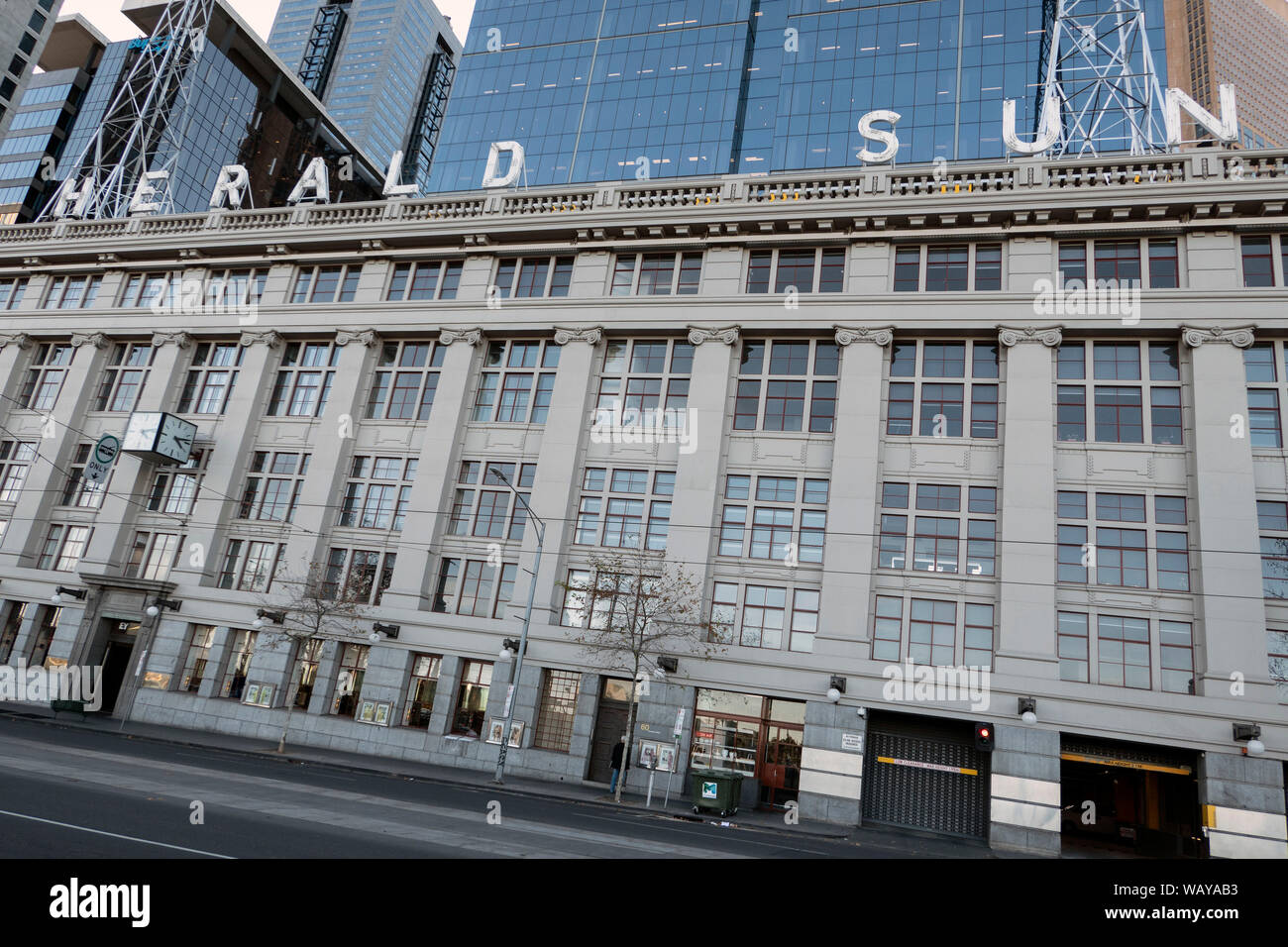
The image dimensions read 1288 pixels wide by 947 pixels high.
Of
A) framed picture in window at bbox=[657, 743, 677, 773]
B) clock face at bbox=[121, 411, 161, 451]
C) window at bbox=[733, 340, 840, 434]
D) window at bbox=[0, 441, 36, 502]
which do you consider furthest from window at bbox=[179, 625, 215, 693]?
window at bbox=[733, 340, 840, 434]

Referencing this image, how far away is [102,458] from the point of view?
127ft

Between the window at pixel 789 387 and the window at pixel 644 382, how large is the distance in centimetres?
252

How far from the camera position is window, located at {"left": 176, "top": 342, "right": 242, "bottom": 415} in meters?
40.6

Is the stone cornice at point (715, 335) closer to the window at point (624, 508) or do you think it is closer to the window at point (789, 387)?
the window at point (789, 387)

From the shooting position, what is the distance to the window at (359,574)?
1332 inches

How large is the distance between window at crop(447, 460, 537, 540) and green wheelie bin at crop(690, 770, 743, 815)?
1278 cm

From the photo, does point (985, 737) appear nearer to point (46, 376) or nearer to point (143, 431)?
point (143, 431)

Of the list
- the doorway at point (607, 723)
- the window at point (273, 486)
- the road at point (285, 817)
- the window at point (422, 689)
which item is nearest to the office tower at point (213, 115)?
the window at point (273, 486)

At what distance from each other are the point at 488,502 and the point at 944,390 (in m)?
18.8

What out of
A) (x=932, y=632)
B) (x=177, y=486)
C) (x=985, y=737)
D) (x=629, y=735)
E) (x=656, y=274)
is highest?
(x=656, y=274)

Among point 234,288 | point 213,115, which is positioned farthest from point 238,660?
point 213,115

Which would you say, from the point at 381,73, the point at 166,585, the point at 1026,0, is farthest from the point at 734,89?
the point at 381,73

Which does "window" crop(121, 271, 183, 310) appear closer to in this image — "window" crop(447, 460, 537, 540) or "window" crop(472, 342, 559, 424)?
"window" crop(472, 342, 559, 424)
